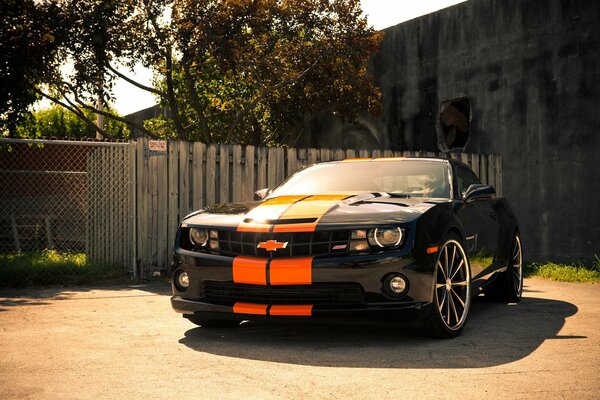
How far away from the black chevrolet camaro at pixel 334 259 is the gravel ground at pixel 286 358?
0.26 m

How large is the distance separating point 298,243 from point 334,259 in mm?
294

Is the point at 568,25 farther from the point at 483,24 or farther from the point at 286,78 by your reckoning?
the point at 286,78

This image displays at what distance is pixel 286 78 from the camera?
1708 centimetres

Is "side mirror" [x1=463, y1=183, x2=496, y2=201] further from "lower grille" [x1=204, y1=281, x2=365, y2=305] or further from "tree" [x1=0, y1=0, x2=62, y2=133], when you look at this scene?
"tree" [x1=0, y1=0, x2=62, y2=133]

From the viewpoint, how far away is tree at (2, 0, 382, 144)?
1492cm

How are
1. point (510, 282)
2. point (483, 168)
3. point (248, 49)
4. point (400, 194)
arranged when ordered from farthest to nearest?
point (248, 49), point (483, 168), point (510, 282), point (400, 194)

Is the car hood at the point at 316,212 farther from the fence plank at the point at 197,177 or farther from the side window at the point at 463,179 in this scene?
the fence plank at the point at 197,177

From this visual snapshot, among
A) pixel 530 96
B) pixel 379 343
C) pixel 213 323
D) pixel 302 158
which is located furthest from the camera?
pixel 530 96

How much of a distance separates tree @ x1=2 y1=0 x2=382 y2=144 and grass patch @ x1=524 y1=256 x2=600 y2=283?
552 cm

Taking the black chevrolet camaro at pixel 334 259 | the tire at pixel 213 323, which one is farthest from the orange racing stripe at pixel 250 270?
the tire at pixel 213 323

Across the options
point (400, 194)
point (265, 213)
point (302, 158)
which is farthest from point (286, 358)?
point (302, 158)

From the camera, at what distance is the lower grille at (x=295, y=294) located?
5.07 meters

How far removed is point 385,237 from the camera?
508 cm

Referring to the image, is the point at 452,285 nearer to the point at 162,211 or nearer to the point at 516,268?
the point at 516,268
